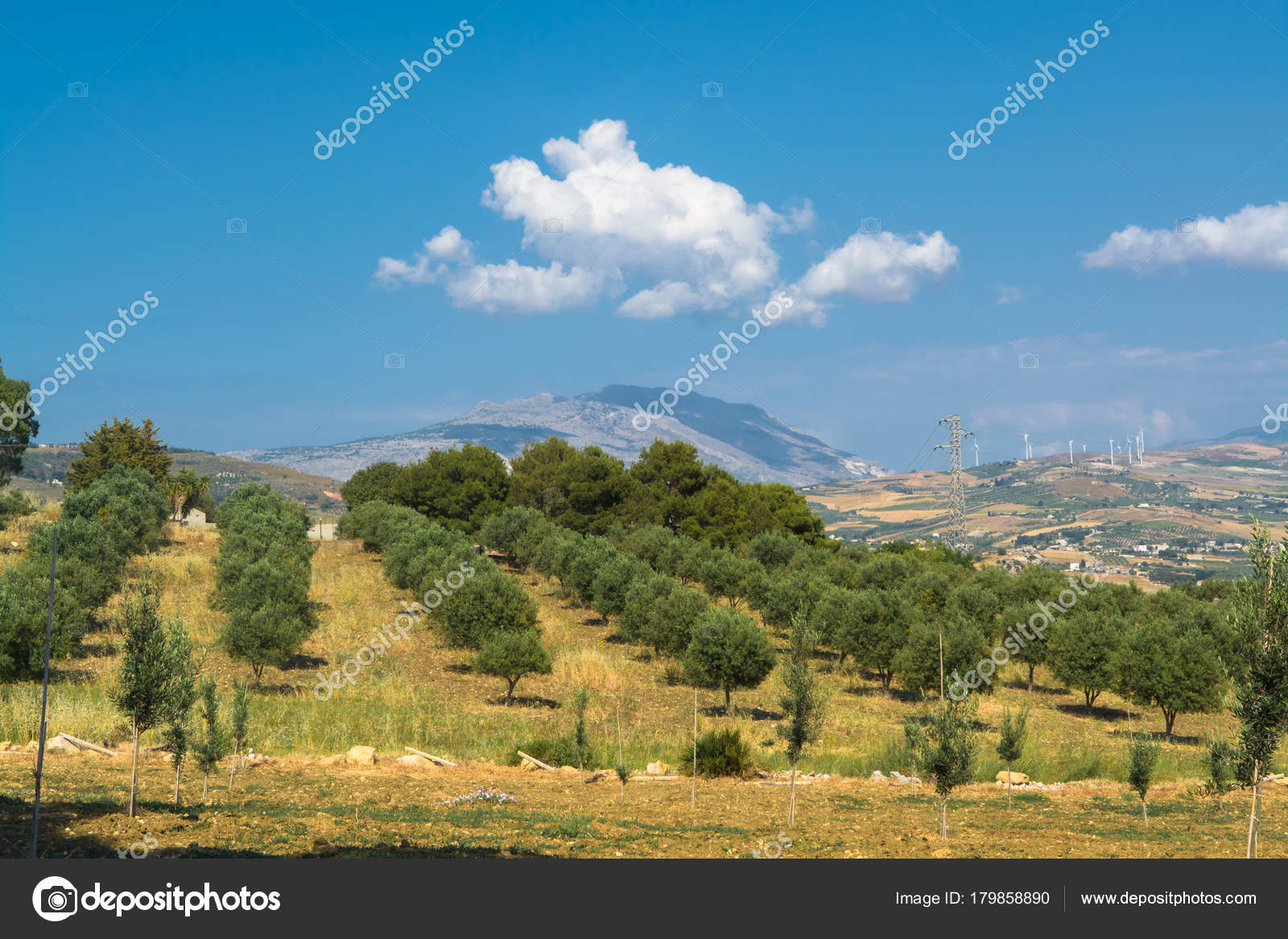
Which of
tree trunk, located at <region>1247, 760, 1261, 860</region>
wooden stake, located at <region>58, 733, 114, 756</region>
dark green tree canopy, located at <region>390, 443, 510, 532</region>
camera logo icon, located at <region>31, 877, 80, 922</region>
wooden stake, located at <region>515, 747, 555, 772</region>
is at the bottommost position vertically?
wooden stake, located at <region>515, 747, 555, 772</region>

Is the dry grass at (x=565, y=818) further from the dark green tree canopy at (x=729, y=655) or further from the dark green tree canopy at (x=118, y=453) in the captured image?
the dark green tree canopy at (x=118, y=453)

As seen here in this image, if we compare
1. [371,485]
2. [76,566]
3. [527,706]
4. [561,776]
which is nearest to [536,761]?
[561,776]

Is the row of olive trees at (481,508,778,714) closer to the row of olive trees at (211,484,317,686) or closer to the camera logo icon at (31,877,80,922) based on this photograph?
the row of olive trees at (211,484,317,686)

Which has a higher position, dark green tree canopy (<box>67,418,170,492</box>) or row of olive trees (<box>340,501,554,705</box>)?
dark green tree canopy (<box>67,418,170,492</box>)

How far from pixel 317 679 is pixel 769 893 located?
30.0m

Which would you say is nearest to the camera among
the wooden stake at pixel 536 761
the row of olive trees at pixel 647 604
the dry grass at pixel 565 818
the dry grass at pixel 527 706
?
the dry grass at pixel 565 818

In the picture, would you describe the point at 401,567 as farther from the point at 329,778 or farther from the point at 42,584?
→ the point at 329,778

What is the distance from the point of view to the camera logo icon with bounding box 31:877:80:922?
379 inches

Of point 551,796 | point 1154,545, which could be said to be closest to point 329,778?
point 551,796

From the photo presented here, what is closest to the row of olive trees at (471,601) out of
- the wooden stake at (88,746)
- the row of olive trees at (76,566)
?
the wooden stake at (88,746)

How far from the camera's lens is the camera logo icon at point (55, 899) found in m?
9.62

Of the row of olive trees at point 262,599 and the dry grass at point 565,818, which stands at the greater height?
the row of olive trees at point 262,599

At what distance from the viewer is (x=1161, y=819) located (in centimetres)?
2114

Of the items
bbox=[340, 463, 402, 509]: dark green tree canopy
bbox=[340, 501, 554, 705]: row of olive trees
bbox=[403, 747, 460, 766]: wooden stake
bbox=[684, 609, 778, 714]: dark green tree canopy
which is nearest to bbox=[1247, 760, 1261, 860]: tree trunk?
bbox=[403, 747, 460, 766]: wooden stake
